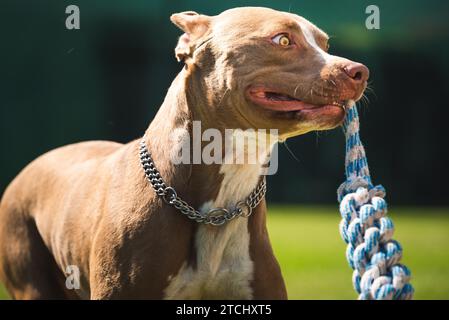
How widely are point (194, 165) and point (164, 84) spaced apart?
7489 mm

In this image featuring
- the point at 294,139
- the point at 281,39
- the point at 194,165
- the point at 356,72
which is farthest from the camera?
the point at 294,139

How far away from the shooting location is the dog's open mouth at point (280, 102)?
2.92 metres

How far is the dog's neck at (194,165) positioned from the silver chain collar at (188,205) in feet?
0.09

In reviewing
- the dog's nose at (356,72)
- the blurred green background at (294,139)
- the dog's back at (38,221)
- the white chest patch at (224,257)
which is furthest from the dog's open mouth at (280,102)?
the blurred green background at (294,139)

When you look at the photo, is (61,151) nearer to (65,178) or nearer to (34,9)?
(65,178)

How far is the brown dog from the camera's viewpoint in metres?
2.94

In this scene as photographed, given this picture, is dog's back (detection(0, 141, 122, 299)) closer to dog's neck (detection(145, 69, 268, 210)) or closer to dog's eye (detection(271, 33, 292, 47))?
dog's neck (detection(145, 69, 268, 210))

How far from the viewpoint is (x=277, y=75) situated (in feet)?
9.65

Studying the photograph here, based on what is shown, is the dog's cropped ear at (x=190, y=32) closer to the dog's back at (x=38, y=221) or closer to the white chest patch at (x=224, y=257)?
the white chest patch at (x=224, y=257)

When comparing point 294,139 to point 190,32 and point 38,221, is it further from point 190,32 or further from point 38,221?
point 190,32

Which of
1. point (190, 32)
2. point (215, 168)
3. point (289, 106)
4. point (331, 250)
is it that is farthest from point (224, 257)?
point (331, 250)

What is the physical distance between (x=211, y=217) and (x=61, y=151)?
150cm

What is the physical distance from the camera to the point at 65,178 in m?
3.86

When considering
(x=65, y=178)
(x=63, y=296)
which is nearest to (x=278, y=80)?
(x=65, y=178)
